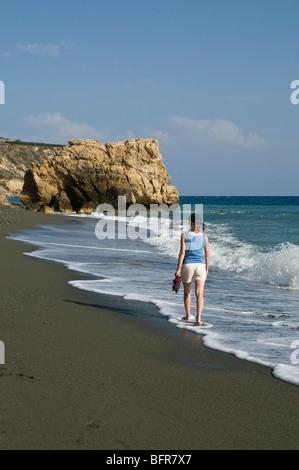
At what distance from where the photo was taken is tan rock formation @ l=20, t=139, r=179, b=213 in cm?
5581

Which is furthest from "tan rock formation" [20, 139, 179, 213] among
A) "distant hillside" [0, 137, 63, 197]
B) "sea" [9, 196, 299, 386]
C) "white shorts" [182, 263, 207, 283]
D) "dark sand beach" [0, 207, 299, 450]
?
"distant hillside" [0, 137, 63, 197]

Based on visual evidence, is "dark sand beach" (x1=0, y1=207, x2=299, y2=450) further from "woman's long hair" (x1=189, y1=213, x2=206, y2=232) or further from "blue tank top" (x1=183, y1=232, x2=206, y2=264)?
"woman's long hair" (x1=189, y1=213, x2=206, y2=232)

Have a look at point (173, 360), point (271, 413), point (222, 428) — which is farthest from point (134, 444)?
point (173, 360)

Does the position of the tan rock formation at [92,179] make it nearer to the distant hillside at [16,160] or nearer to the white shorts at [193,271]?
the white shorts at [193,271]

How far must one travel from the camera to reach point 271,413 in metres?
3.59

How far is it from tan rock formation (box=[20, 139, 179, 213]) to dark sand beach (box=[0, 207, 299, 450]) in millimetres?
48931

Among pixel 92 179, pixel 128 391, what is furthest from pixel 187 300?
pixel 92 179

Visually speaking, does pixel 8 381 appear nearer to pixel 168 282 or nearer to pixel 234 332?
pixel 234 332

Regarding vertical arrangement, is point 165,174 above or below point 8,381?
above

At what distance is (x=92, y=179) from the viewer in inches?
2196

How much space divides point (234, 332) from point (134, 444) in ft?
11.0

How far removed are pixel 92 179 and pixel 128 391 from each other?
5283 centimetres
